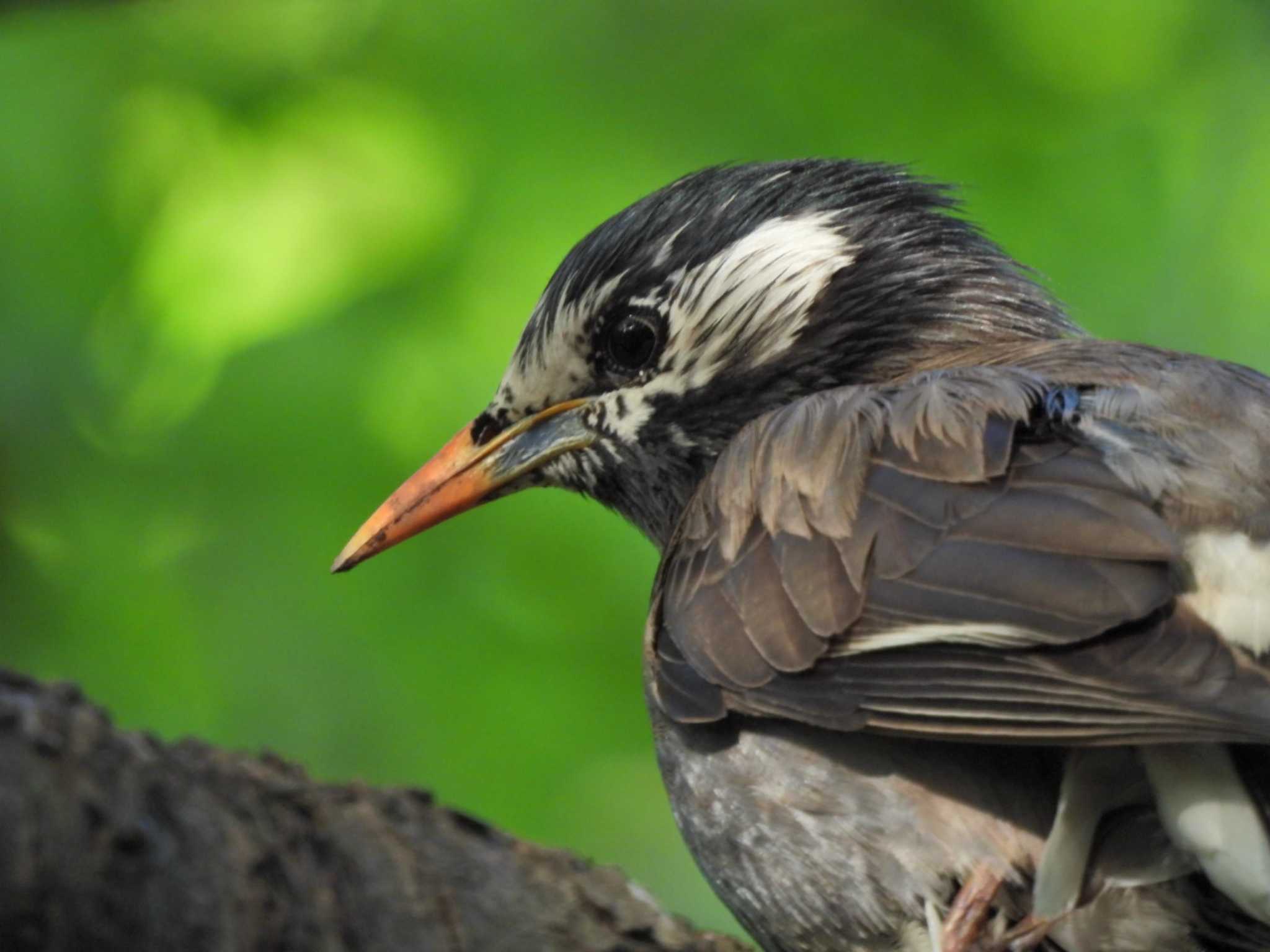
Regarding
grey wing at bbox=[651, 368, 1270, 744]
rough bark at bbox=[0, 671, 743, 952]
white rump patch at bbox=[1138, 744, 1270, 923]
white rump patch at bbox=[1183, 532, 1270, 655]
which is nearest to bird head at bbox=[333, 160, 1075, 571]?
grey wing at bbox=[651, 368, 1270, 744]

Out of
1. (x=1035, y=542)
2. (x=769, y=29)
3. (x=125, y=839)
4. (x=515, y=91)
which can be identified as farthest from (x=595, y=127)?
(x=125, y=839)

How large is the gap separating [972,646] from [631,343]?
1.80 metres

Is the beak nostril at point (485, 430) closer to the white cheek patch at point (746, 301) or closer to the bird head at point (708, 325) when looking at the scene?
the bird head at point (708, 325)

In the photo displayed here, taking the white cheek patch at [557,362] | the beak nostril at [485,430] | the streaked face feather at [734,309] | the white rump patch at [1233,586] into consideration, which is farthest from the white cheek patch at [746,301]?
the white rump patch at [1233,586]

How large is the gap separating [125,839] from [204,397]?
13.3 ft

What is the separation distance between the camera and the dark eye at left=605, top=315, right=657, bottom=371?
5.11m

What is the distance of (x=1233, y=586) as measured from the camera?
3.53 metres

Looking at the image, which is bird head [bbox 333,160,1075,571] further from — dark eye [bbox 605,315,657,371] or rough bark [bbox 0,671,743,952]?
rough bark [bbox 0,671,743,952]

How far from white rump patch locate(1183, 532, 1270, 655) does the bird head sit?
1396 mm

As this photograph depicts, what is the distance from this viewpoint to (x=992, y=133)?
277 inches

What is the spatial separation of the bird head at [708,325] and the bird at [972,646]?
0.09 feet

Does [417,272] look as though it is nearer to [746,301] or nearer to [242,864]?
[746,301]

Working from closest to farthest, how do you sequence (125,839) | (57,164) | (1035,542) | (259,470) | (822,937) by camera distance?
(125,839), (1035,542), (822,937), (259,470), (57,164)

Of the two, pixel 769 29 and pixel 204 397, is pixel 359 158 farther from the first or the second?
pixel 769 29
